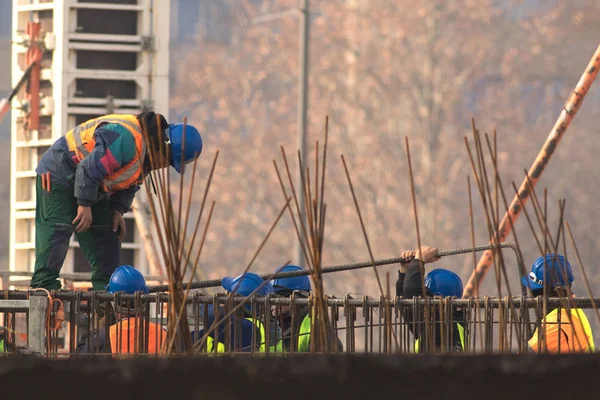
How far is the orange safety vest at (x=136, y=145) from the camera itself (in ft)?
24.9

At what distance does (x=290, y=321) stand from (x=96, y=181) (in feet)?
4.27

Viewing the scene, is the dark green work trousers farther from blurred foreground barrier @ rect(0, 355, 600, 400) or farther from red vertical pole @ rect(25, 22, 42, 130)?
blurred foreground barrier @ rect(0, 355, 600, 400)

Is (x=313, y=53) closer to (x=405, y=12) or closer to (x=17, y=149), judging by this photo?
(x=405, y=12)

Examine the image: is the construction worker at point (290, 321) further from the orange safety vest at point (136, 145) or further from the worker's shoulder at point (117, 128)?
the worker's shoulder at point (117, 128)

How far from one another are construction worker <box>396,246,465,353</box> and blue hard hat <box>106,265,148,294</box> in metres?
1.36

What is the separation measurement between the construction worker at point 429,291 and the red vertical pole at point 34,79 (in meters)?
6.20

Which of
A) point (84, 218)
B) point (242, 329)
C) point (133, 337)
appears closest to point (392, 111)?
point (84, 218)

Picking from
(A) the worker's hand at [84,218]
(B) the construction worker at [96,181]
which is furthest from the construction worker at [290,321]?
(A) the worker's hand at [84,218]

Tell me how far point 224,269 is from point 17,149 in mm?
27966

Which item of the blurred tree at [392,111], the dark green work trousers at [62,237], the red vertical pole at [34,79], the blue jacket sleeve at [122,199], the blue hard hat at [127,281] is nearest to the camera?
the blue hard hat at [127,281]

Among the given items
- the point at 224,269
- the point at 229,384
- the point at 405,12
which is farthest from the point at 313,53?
the point at 229,384

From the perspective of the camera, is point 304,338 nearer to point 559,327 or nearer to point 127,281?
point 127,281

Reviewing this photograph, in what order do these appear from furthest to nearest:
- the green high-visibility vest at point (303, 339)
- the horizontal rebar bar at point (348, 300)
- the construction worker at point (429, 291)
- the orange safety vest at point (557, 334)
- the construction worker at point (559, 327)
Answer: the green high-visibility vest at point (303, 339), the construction worker at point (429, 291), the horizontal rebar bar at point (348, 300), the orange safety vest at point (557, 334), the construction worker at point (559, 327)

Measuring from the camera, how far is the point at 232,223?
4112 cm
